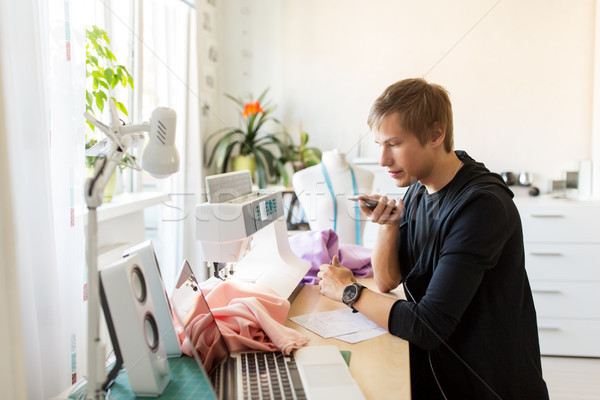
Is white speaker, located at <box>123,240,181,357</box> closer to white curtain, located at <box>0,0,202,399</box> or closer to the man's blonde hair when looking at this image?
white curtain, located at <box>0,0,202,399</box>

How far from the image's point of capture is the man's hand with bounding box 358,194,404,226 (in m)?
1.30

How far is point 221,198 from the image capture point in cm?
122

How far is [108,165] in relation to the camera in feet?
2.53

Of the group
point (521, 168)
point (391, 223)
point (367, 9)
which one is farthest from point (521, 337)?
point (367, 9)

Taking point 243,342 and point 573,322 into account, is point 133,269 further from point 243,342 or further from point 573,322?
point 573,322

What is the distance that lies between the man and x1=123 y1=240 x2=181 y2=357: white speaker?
18.7 inches

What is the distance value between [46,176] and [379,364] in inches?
37.7

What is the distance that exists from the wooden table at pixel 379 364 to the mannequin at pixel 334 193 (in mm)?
1084

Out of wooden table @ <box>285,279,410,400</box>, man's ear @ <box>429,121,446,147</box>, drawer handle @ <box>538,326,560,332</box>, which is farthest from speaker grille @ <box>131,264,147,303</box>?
drawer handle @ <box>538,326,560,332</box>

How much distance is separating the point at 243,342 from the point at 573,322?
2.52 meters

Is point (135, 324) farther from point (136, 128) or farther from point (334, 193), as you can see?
point (334, 193)

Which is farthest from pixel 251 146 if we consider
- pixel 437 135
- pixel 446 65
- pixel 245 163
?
pixel 437 135

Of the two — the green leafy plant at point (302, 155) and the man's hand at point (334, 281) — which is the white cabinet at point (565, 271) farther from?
the man's hand at point (334, 281)

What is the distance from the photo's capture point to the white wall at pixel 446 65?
3.12 m
